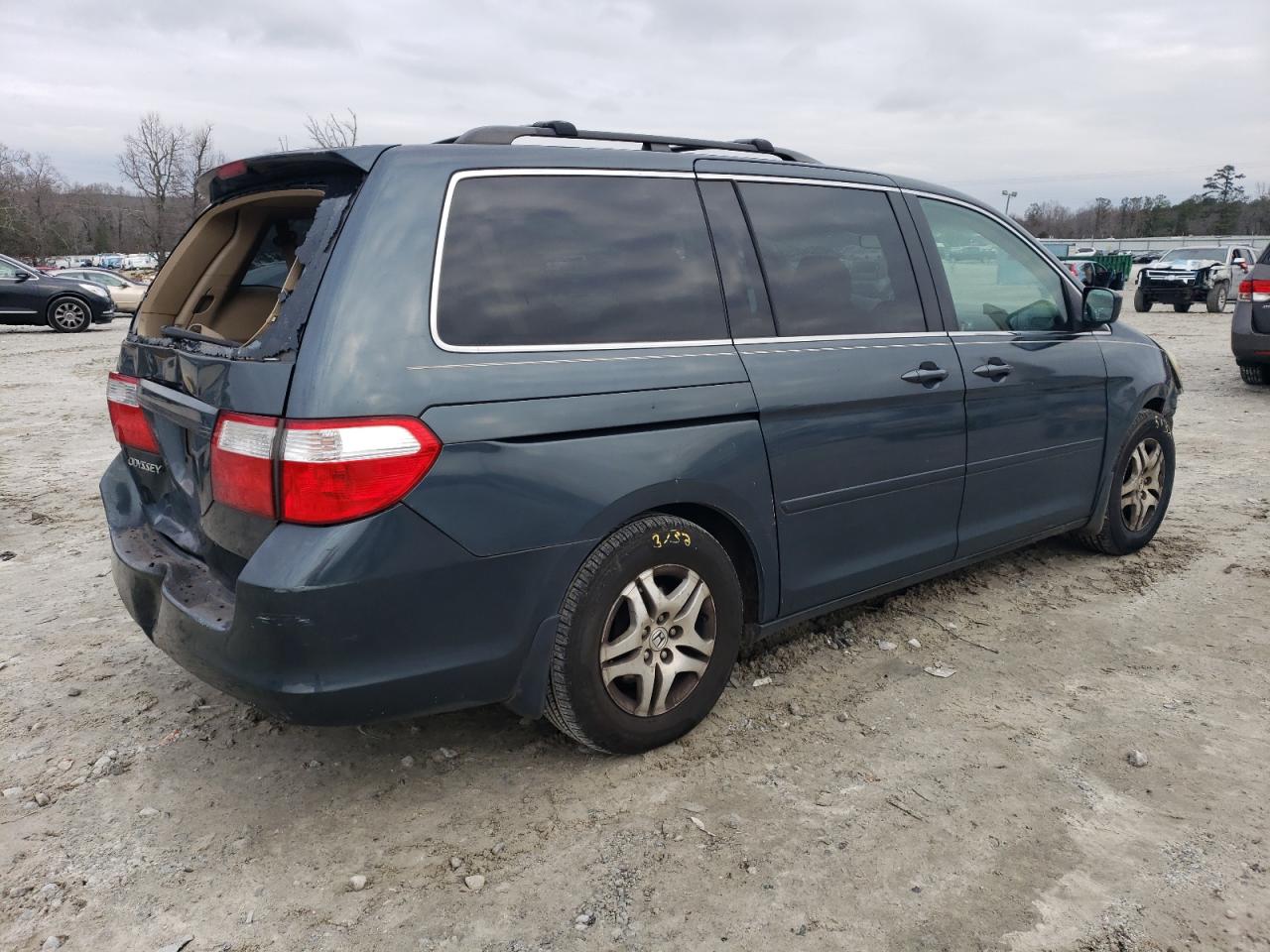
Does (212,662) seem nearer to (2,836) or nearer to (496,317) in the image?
(2,836)

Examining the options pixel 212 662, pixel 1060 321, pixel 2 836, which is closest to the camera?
pixel 212 662

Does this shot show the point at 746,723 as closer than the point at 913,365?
Yes

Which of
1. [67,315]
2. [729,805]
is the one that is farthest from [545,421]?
[67,315]

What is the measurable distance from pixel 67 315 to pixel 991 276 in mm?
20768

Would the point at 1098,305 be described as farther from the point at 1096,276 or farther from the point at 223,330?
the point at 223,330

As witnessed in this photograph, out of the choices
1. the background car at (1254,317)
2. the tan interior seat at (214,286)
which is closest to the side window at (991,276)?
the tan interior seat at (214,286)

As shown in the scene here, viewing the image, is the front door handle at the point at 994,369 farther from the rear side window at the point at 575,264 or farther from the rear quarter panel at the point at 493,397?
the rear quarter panel at the point at 493,397

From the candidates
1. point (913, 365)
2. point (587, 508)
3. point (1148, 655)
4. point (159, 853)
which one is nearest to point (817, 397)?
point (913, 365)

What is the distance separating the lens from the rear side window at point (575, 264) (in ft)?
8.37

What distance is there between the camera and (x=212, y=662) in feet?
8.22

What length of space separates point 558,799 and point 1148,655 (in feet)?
8.09

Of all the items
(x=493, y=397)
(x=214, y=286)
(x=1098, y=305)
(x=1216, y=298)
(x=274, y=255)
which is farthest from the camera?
(x=1216, y=298)

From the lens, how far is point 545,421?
8.34ft

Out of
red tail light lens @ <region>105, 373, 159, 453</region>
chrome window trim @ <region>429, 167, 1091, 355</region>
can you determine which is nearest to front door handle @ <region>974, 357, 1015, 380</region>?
chrome window trim @ <region>429, 167, 1091, 355</region>
